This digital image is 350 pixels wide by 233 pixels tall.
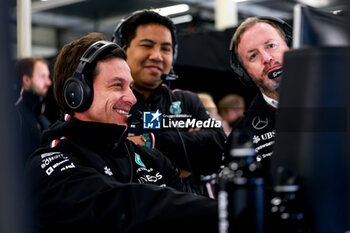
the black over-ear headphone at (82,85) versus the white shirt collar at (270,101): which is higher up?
the black over-ear headphone at (82,85)

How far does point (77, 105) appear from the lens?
1.27 meters

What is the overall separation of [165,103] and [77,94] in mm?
484

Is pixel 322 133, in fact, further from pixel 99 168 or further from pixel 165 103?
pixel 165 103

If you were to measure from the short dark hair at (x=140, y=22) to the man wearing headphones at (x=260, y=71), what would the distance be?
1.07ft

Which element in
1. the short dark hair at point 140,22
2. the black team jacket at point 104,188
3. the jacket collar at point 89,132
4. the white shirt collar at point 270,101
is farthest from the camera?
the short dark hair at point 140,22

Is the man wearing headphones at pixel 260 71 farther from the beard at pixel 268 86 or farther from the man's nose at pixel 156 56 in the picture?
the man's nose at pixel 156 56

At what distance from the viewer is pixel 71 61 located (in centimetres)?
131

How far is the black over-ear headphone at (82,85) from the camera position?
1256 millimetres

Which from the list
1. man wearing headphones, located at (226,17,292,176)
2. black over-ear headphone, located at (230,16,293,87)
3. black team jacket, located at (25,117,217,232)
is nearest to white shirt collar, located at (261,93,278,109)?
man wearing headphones, located at (226,17,292,176)

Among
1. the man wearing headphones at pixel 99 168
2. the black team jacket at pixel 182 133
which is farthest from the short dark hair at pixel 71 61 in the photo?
the black team jacket at pixel 182 133

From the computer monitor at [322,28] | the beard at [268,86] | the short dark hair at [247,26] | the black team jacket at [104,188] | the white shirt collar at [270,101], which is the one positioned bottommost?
the black team jacket at [104,188]

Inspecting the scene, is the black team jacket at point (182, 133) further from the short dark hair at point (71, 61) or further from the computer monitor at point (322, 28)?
the computer monitor at point (322, 28)

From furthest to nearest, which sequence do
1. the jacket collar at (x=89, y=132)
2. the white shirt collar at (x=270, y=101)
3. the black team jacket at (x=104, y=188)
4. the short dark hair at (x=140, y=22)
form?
the short dark hair at (x=140, y=22) < the white shirt collar at (x=270, y=101) < the jacket collar at (x=89, y=132) < the black team jacket at (x=104, y=188)

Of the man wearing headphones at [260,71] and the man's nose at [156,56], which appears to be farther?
the man's nose at [156,56]
